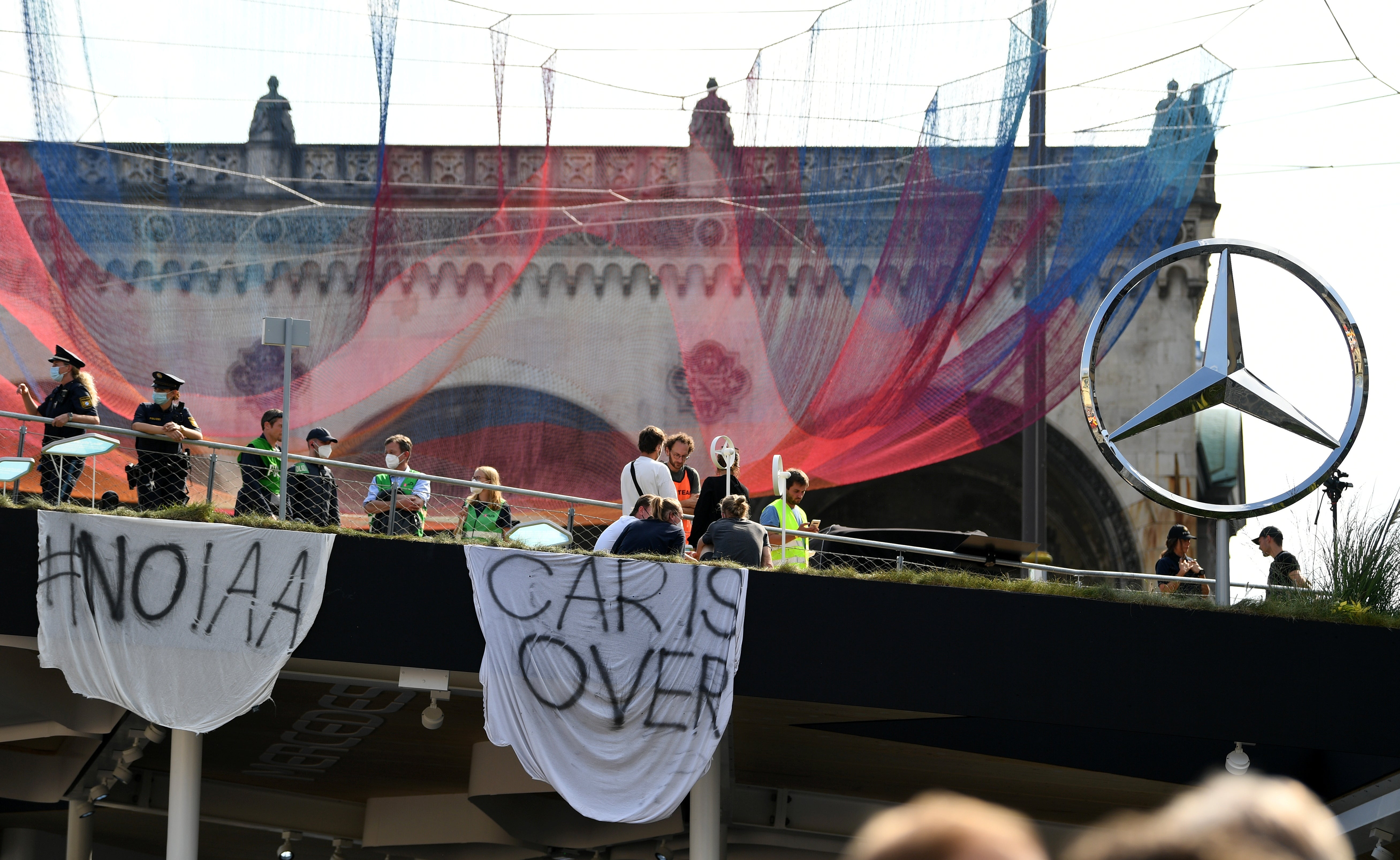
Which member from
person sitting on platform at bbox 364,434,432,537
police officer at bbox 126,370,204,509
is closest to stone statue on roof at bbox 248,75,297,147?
police officer at bbox 126,370,204,509

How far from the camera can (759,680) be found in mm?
9883

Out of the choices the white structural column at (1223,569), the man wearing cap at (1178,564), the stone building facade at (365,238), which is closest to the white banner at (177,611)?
the stone building facade at (365,238)

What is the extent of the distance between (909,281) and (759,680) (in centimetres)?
341

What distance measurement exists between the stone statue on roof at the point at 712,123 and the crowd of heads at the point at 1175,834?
36.0 ft

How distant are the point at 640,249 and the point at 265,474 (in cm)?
403

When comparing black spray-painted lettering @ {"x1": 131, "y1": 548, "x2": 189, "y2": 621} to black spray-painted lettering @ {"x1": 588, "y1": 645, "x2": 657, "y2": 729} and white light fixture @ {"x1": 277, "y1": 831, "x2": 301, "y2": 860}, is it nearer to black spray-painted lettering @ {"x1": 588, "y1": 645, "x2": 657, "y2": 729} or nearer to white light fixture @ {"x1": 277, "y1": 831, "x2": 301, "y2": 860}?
black spray-painted lettering @ {"x1": 588, "y1": 645, "x2": 657, "y2": 729}

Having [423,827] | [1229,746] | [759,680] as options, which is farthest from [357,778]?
[1229,746]

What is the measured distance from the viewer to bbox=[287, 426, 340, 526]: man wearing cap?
35.2 ft

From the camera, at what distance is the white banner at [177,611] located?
10.1 meters

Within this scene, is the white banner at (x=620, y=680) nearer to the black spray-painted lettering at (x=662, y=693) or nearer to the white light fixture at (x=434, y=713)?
the black spray-painted lettering at (x=662, y=693)

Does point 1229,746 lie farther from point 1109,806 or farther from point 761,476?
point 761,476

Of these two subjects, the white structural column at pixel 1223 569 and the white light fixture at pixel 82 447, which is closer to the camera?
the white structural column at pixel 1223 569

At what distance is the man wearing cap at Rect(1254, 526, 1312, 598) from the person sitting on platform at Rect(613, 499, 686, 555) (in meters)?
4.19

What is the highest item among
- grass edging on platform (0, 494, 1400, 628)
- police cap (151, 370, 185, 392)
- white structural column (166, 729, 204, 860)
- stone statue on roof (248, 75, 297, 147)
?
stone statue on roof (248, 75, 297, 147)
